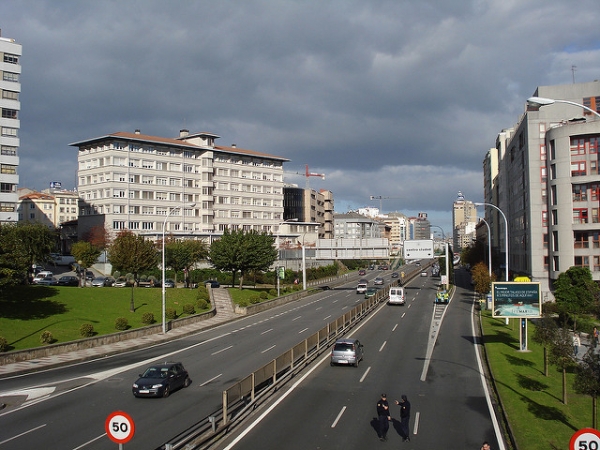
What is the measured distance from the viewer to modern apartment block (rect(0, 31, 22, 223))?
7188 centimetres

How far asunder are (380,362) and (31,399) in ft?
59.1

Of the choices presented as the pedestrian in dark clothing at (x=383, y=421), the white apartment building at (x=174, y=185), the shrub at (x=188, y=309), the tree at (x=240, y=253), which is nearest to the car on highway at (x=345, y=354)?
the pedestrian in dark clothing at (x=383, y=421)

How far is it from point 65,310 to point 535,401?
1431 inches

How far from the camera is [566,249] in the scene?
65.6 metres

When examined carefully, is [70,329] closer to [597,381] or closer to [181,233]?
[597,381]

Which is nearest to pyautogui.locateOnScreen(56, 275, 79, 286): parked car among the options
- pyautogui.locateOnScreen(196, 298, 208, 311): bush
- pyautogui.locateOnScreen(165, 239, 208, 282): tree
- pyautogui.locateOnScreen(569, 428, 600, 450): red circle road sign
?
pyautogui.locateOnScreen(165, 239, 208, 282): tree

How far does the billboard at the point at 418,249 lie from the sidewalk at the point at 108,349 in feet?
101

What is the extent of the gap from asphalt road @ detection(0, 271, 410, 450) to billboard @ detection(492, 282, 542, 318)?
13.9 metres

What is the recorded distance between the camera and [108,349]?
37.2 meters

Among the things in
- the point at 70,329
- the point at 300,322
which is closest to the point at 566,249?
the point at 300,322

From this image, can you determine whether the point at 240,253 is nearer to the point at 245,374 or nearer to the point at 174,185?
the point at 245,374

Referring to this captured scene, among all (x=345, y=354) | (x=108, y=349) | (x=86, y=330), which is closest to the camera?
(x=345, y=354)

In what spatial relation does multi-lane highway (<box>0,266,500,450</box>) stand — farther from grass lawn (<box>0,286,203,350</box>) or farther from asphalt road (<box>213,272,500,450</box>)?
grass lawn (<box>0,286,203,350</box>)

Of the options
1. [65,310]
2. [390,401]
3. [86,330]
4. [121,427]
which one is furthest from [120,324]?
[121,427]
